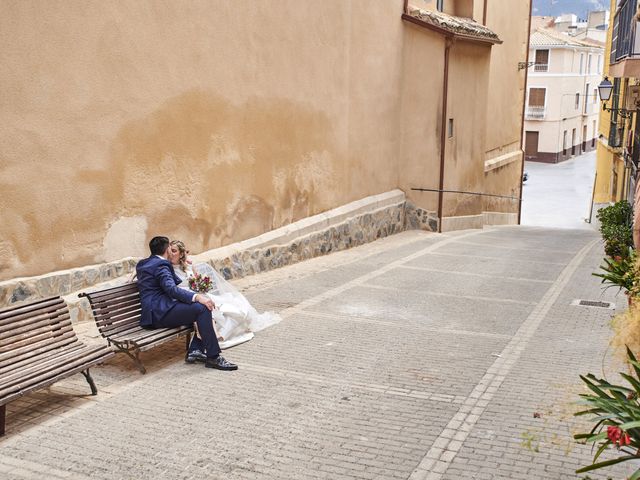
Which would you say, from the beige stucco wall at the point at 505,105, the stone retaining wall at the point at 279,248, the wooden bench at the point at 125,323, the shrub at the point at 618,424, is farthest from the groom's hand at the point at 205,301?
the beige stucco wall at the point at 505,105

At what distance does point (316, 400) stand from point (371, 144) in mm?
10602

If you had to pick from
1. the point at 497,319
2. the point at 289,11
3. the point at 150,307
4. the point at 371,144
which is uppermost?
the point at 289,11

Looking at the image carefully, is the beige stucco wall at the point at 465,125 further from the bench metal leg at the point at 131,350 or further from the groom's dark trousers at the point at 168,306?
the bench metal leg at the point at 131,350

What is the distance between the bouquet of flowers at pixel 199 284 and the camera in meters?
8.18

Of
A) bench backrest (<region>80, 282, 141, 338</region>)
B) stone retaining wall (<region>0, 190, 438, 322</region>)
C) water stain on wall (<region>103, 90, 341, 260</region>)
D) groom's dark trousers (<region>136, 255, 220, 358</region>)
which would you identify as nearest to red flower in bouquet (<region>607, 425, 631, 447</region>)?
groom's dark trousers (<region>136, 255, 220, 358</region>)

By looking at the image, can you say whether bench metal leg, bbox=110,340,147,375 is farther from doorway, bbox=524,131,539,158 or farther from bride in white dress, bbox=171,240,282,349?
doorway, bbox=524,131,539,158

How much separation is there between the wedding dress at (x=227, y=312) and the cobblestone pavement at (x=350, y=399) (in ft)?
0.68

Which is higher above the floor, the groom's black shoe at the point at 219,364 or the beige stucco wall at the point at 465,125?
the beige stucco wall at the point at 465,125

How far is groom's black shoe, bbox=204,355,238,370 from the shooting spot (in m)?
7.48

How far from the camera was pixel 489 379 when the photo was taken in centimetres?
746

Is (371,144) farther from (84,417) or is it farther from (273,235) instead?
(84,417)

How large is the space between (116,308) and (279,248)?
5.58 m

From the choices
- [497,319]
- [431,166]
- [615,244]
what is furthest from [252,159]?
[431,166]

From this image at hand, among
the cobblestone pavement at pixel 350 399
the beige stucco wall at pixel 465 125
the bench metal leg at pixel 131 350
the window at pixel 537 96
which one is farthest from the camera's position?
the window at pixel 537 96
